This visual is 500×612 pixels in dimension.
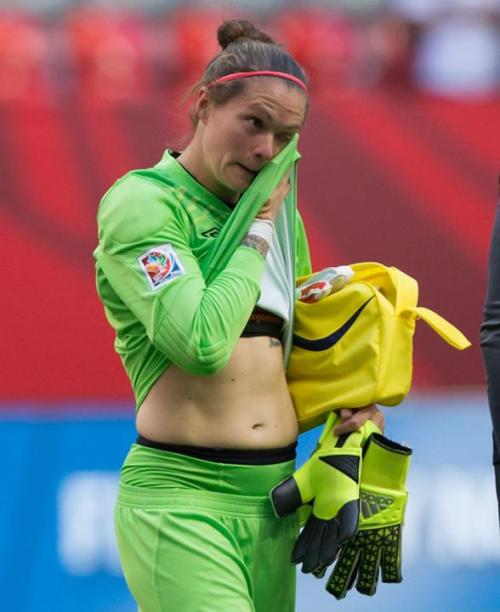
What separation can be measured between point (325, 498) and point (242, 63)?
3.02ft

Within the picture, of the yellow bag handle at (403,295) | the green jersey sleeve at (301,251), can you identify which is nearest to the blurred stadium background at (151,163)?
the green jersey sleeve at (301,251)

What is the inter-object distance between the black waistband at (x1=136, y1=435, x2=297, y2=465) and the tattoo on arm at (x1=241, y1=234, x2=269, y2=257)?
410 mm

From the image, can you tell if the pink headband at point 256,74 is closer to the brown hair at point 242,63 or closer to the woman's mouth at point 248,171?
the brown hair at point 242,63

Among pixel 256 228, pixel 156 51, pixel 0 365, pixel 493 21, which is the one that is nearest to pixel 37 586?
pixel 0 365

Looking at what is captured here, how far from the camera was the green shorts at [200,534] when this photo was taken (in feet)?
9.21

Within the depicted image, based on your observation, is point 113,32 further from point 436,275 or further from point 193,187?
point 193,187

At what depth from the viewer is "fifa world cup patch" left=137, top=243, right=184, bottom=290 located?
2.75 metres

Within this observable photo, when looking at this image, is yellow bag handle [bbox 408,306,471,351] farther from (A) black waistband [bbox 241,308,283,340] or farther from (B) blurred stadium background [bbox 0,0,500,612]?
(B) blurred stadium background [bbox 0,0,500,612]

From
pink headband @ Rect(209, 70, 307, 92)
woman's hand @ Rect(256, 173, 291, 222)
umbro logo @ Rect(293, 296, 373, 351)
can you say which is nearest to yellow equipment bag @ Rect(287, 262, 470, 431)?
umbro logo @ Rect(293, 296, 373, 351)

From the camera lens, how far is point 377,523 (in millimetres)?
2994

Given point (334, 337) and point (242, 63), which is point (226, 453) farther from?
point (242, 63)

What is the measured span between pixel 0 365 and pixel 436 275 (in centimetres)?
197

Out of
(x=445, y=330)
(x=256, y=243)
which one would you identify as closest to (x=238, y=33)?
(x=256, y=243)

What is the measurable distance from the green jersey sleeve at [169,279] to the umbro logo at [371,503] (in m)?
0.49
